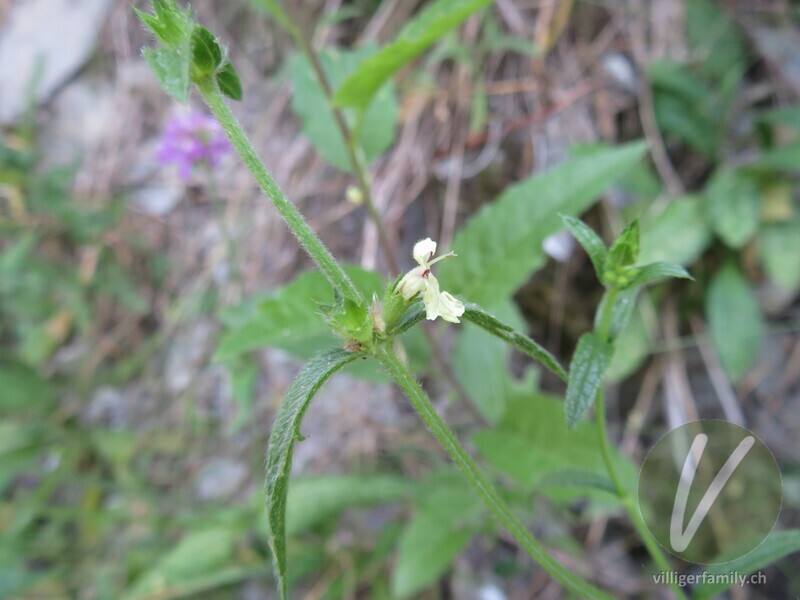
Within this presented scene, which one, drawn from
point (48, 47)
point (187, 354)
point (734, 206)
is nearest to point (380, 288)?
point (734, 206)

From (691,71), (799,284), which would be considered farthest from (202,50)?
(691,71)

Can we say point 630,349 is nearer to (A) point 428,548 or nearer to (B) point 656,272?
(A) point 428,548

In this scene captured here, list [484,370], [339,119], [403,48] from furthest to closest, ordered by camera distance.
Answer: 1. [484,370]
2. [339,119]
3. [403,48]

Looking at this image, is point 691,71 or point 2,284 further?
point 2,284

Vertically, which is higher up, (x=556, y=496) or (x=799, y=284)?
(x=799, y=284)

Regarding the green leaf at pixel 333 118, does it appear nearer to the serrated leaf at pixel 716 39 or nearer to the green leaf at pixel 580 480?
the green leaf at pixel 580 480

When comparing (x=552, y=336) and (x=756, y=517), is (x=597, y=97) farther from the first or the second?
(x=756, y=517)

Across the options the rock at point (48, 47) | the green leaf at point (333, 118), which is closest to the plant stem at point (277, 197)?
the green leaf at point (333, 118)
